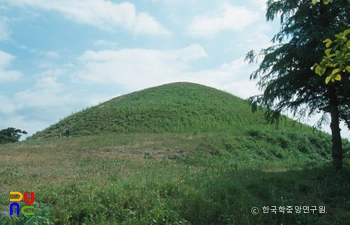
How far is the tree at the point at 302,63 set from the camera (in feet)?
31.5

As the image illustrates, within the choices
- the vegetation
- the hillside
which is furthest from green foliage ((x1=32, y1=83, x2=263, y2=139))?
the vegetation

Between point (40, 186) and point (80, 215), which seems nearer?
point (80, 215)

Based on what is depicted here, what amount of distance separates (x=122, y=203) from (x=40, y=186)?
2622 mm

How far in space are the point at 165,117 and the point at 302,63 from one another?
1907cm

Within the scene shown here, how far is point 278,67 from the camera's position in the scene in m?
10.2

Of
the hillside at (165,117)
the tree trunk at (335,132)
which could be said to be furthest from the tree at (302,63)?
the hillside at (165,117)

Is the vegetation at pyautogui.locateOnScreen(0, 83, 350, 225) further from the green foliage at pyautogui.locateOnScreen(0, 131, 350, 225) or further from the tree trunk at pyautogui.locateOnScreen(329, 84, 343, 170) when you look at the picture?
the tree trunk at pyautogui.locateOnScreen(329, 84, 343, 170)

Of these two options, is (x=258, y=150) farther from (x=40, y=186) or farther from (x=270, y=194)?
(x=40, y=186)

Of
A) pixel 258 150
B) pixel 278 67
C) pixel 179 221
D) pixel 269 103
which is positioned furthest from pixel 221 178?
pixel 258 150

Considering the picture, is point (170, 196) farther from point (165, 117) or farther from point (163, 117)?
point (163, 117)

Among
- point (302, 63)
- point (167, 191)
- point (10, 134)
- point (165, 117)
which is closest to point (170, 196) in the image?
point (167, 191)

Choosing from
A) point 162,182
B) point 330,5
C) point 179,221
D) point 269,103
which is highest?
point 330,5

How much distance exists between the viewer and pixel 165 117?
28062 mm

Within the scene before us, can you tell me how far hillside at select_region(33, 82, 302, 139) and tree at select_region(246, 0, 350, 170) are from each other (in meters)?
11.3
